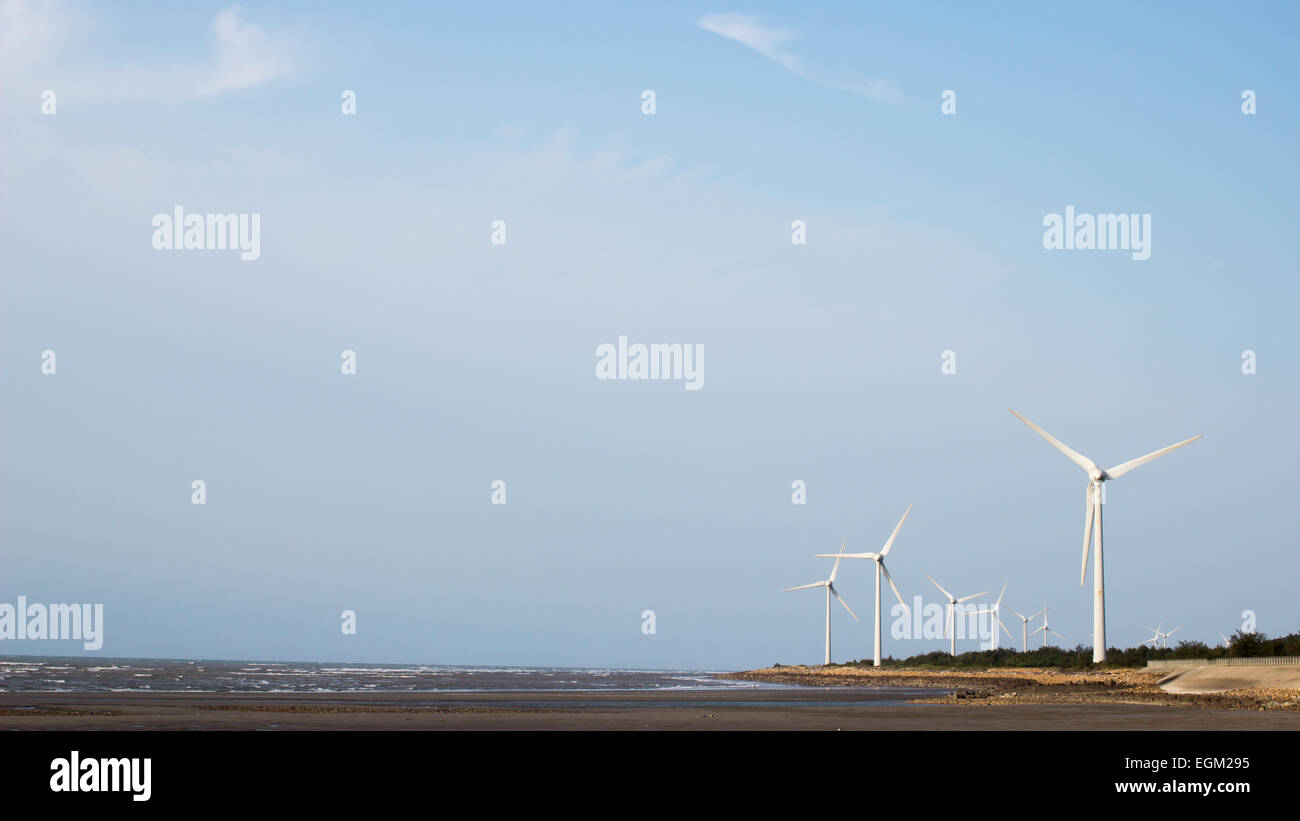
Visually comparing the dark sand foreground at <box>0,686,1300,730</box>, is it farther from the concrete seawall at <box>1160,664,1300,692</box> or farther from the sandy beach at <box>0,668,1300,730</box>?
the concrete seawall at <box>1160,664,1300,692</box>

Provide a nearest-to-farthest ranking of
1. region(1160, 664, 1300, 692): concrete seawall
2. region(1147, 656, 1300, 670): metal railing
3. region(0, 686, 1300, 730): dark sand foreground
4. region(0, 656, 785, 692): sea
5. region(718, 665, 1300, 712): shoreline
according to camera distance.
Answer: region(0, 686, 1300, 730): dark sand foreground → region(718, 665, 1300, 712): shoreline → region(1160, 664, 1300, 692): concrete seawall → region(1147, 656, 1300, 670): metal railing → region(0, 656, 785, 692): sea

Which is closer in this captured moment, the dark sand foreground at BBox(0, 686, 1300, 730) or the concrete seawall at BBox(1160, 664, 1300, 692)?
the dark sand foreground at BBox(0, 686, 1300, 730)

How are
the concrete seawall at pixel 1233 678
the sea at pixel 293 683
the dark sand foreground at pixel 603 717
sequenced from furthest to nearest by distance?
1. the sea at pixel 293 683
2. the concrete seawall at pixel 1233 678
3. the dark sand foreground at pixel 603 717

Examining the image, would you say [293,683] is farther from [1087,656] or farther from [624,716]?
[1087,656]

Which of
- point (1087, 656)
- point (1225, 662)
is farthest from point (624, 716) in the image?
point (1087, 656)

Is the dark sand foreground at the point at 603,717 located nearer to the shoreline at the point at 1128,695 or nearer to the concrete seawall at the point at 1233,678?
the shoreline at the point at 1128,695

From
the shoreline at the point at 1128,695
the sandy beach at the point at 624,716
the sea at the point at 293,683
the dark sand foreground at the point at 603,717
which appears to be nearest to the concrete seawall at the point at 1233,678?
the shoreline at the point at 1128,695

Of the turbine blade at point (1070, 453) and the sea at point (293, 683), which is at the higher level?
the turbine blade at point (1070, 453)

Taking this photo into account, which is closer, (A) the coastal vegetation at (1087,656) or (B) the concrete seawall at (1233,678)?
(B) the concrete seawall at (1233,678)

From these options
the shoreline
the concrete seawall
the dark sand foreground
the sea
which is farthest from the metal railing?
the sea

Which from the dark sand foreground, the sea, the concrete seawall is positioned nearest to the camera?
the dark sand foreground

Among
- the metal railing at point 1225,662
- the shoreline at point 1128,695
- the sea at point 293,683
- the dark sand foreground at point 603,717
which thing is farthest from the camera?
the sea at point 293,683
